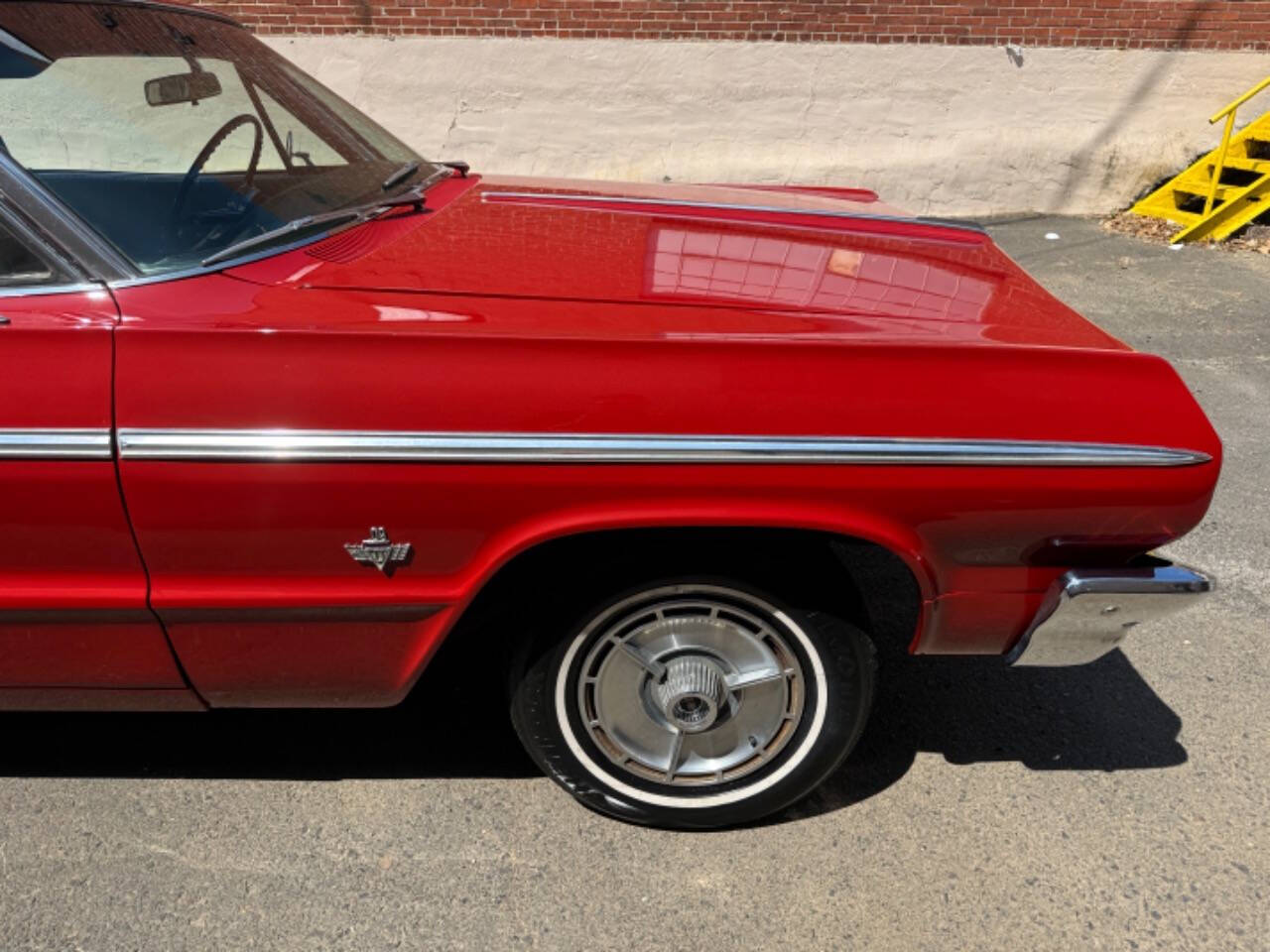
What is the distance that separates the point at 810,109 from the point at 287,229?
22.5 feet

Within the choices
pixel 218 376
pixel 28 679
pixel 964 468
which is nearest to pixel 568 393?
pixel 218 376

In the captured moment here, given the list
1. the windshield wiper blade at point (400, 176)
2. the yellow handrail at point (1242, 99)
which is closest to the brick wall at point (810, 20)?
the yellow handrail at point (1242, 99)

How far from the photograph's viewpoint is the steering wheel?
2224 millimetres

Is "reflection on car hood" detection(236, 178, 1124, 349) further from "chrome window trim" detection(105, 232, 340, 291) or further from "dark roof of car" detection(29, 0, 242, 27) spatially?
"dark roof of car" detection(29, 0, 242, 27)

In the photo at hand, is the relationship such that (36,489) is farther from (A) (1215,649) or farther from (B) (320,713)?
(A) (1215,649)

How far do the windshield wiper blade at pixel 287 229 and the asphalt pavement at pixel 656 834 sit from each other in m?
1.22

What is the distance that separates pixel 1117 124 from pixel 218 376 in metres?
8.72

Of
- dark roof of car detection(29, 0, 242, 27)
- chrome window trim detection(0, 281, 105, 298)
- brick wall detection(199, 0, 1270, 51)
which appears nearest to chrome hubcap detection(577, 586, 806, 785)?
chrome window trim detection(0, 281, 105, 298)

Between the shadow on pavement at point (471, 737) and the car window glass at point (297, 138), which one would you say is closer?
the shadow on pavement at point (471, 737)

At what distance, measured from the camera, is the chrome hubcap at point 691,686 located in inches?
84.3

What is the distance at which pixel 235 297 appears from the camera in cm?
195

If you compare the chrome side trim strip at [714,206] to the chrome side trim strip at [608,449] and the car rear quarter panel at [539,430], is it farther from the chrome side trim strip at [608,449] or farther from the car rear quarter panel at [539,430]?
the chrome side trim strip at [608,449]

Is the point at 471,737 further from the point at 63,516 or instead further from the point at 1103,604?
the point at 1103,604

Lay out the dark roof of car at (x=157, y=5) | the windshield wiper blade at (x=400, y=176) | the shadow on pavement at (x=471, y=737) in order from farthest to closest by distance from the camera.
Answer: the windshield wiper blade at (x=400, y=176), the shadow on pavement at (x=471, y=737), the dark roof of car at (x=157, y=5)
